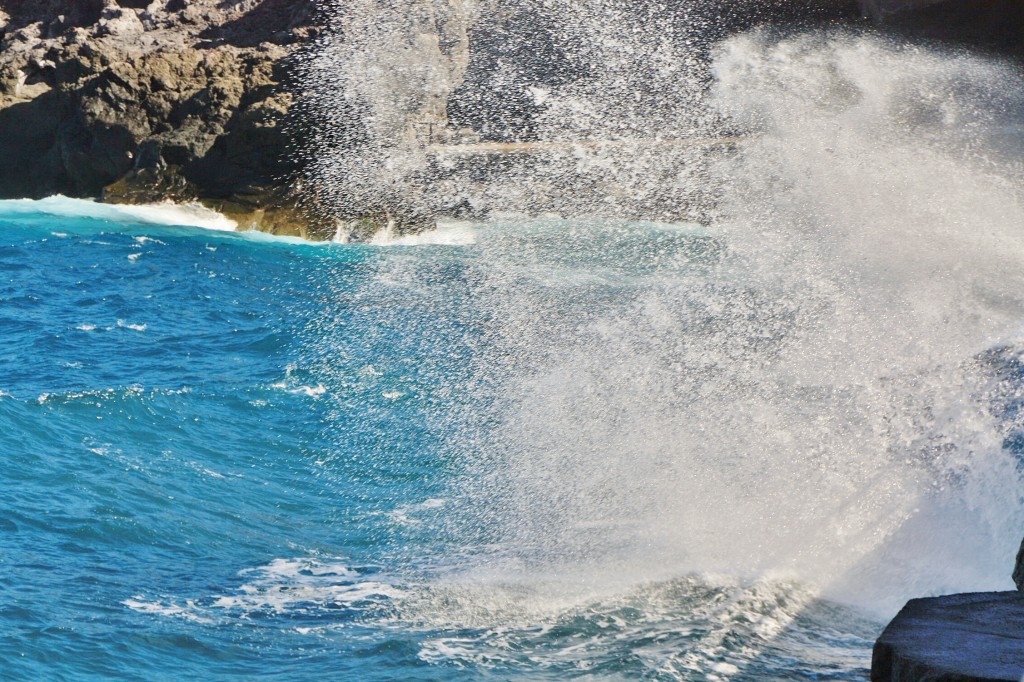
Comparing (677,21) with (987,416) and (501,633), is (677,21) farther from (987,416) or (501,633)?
(501,633)

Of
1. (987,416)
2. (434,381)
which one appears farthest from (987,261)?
(434,381)

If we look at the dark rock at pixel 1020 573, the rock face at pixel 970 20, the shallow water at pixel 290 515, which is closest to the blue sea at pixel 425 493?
the shallow water at pixel 290 515

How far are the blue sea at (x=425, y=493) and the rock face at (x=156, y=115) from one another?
6.50m

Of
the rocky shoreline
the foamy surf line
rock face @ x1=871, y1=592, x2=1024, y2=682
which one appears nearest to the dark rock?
rock face @ x1=871, y1=592, x2=1024, y2=682

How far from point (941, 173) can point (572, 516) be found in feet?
27.6

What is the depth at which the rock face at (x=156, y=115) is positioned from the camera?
68.0 feet

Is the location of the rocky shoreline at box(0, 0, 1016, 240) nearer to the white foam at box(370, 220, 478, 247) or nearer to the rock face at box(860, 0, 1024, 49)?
the rock face at box(860, 0, 1024, 49)

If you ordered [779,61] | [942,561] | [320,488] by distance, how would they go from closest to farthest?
1. [942,561]
2. [320,488]
3. [779,61]

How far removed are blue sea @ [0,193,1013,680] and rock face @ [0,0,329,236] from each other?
6.50 m

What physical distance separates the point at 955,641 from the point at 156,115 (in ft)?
67.5

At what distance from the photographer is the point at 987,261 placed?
947cm

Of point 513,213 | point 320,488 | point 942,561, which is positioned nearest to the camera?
point 942,561

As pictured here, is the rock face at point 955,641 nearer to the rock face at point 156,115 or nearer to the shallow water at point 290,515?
the shallow water at point 290,515

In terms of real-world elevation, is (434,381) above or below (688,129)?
below
